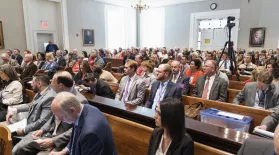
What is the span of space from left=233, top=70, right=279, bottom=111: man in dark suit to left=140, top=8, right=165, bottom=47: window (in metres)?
11.9

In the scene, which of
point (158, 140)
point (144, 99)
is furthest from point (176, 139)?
point (144, 99)

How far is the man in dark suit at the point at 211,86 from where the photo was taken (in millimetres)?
3262

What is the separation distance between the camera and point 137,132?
1882 millimetres

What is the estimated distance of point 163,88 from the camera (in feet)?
9.37

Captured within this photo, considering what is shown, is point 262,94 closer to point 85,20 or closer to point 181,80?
point 181,80

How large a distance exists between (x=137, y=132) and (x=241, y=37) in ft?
36.9

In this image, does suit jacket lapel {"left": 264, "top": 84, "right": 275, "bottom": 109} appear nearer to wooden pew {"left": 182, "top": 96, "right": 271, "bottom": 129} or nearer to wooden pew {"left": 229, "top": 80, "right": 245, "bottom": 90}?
wooden pew {"left": 182, "top": 96, "right": 271, "bottom": 129}

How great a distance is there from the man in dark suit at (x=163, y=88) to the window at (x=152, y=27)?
1197 centimetres

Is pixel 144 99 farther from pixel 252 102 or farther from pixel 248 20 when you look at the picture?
pixel 248 20

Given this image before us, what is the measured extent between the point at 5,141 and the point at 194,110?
6.50ft

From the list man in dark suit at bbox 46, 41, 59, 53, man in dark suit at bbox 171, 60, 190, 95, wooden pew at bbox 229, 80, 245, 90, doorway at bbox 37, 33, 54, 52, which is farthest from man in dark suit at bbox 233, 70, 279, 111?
doorway at bbox 37, 33, 54, 52

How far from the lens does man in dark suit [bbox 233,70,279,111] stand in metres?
2.61

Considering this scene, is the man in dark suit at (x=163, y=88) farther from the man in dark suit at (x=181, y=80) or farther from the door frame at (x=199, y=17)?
the door frame at (x=199, y=17)

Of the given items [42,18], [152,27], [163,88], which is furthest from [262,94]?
[152,27]
